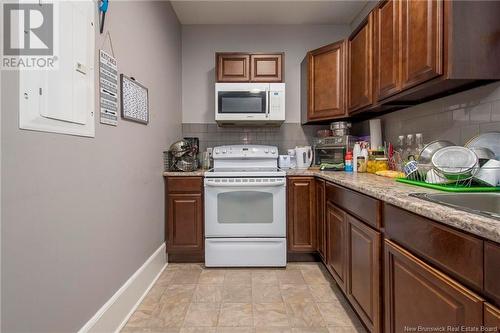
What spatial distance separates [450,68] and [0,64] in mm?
1762

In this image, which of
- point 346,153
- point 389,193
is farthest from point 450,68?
point 346,153

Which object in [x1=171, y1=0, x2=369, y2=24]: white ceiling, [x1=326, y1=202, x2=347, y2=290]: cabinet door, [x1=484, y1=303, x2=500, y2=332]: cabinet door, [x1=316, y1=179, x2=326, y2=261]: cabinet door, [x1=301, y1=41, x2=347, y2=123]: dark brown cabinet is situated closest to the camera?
[x1=484, y1=303, x2=500, y2=332]: cabinet door

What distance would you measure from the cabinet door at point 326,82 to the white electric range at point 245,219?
2.67 feet

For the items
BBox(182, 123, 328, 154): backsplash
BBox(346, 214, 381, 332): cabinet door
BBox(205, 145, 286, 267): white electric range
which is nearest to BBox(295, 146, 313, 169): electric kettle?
BBox(182, 123, 328, 154): backsplash

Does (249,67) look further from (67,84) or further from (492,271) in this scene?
(492,271)

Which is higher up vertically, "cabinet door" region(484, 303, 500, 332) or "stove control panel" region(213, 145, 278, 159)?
"stove control panel" region(213, 145, 278, 159)

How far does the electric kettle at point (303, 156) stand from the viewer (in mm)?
2828

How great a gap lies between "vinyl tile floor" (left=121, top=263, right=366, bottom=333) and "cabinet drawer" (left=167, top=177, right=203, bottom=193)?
715 mm

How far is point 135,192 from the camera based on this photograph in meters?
1.76

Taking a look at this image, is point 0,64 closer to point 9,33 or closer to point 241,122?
point 9,33

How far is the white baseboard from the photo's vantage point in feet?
4.27

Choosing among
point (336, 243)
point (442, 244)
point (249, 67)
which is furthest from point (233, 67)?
point (442, 244)

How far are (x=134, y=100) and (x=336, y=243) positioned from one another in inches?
67.2

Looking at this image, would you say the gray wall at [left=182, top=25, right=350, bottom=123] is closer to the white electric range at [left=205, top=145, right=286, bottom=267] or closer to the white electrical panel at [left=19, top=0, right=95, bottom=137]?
the white electric range at [left=205, top=145, right=286, bottom=267]
